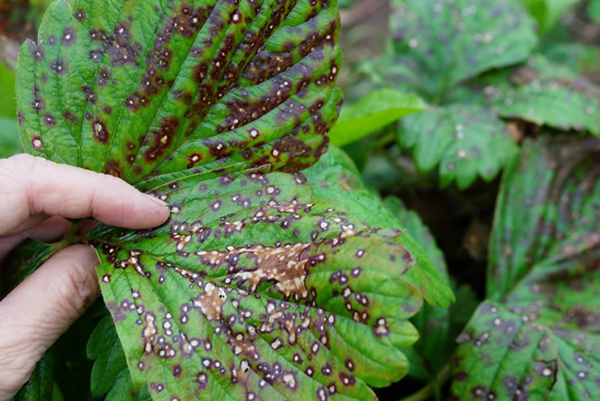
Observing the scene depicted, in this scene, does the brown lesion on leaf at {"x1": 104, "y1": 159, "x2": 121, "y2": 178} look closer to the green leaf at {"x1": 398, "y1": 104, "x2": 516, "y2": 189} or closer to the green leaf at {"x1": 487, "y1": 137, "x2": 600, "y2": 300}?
the green leaf at {"x1": 398, "y1": 104, "x2": 516, "y2": 189}

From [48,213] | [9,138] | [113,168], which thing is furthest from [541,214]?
[9,138]

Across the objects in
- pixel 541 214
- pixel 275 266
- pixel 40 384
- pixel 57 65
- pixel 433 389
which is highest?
pixel 57 65

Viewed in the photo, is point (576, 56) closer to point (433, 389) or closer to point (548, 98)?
point (548, 98)

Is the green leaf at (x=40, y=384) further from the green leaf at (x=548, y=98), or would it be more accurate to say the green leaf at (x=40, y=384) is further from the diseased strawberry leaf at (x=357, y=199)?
the green leaf at (x=548, y=98)

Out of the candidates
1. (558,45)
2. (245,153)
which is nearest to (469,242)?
(245,153)

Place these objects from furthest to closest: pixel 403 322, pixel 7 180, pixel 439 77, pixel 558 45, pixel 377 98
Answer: pixel 558 45 < pixel 439 77 < pixel 377 98 < pixel 7 180 < pixel 403 322

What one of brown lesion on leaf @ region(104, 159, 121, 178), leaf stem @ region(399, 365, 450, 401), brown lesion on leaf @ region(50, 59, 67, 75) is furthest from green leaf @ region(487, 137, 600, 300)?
brown lesion on leaf @ region(50, 59, 67, 75)

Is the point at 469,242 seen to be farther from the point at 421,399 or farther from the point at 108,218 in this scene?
the point at 108,218
